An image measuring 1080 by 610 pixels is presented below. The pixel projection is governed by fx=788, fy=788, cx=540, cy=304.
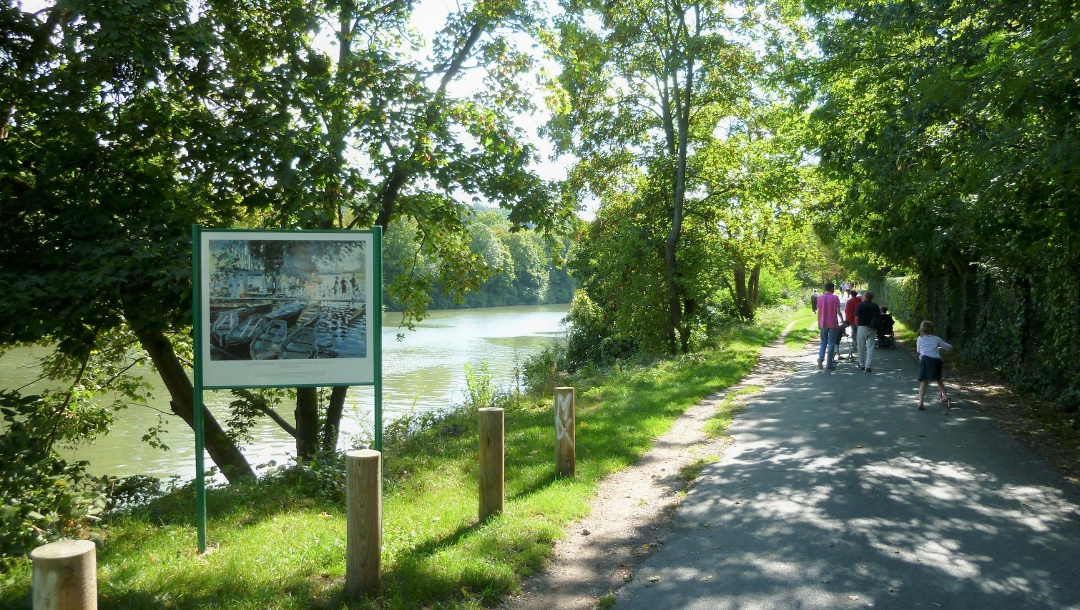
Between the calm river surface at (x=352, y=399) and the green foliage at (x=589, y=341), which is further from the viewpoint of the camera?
the green foliage at (x=589, y=341)

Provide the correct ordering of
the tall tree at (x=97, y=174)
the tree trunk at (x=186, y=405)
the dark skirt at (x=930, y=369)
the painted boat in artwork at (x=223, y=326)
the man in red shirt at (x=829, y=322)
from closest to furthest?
1. the painted boat in artwork at (x=223, y=326)
2. the tall tree at (x=97, y=174)
3. the tree trunk at (x=186, y=405)
4. the dark skirt at (x=930, y=369)
5. the man in red shirt at (x=829, y=322)

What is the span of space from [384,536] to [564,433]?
8.55 ft

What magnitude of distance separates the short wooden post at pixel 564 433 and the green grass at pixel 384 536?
174 mm

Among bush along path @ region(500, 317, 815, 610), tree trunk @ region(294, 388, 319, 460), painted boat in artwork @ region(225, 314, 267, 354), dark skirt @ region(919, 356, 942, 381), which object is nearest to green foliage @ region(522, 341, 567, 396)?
bush along path @ region(500, 317, 815, 610)

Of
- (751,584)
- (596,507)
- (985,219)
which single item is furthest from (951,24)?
(751,584)

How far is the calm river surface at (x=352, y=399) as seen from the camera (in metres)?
14.3

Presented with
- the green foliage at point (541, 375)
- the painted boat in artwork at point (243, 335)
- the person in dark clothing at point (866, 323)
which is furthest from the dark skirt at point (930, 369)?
the painted boat in artwork at point (243, 335)

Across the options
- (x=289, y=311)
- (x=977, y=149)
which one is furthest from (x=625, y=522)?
(x=977, y=149)

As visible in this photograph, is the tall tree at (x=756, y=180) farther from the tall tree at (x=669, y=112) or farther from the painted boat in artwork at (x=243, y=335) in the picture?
the painted boat in artwork at (x=243, y=335)

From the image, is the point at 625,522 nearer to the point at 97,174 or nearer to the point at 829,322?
the point at 97,174

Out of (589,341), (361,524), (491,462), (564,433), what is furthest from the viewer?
(589,341)

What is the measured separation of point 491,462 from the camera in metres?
6.55

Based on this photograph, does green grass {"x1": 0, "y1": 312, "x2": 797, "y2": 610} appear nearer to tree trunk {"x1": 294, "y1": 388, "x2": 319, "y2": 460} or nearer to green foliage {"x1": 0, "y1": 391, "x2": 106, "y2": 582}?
green foliage {"x1": 0, "y1": 391, "x2": 106, "y2": 582}

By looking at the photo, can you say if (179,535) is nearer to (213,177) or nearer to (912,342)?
(213,177)
